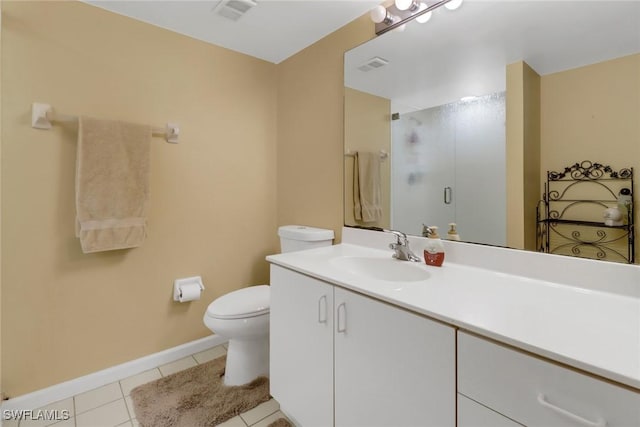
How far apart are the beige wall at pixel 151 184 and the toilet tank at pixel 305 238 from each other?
114 millimetres

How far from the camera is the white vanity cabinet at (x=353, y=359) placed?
831mm

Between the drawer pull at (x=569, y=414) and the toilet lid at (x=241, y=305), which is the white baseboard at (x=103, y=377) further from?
the drawer pull at (x=569, y=414)

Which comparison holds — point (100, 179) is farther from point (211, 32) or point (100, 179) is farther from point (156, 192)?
point (211, 32)

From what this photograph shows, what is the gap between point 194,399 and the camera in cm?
158

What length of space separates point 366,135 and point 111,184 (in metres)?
1.43

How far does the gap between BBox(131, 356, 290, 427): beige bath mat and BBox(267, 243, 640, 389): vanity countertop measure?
33.8 inches

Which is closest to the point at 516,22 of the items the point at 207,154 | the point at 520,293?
the point at 520,293

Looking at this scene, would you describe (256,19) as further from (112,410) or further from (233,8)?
(112,410)

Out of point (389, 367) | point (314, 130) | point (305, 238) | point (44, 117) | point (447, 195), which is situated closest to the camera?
point (389, 367)

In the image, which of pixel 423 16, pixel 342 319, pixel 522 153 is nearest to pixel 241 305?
pixel 342 319

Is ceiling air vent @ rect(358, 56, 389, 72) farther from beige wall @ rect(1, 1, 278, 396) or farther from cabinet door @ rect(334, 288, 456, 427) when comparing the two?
cabinet door @ rect(334, 288, 456, 427)

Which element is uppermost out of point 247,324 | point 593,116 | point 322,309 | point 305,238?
point 593,116

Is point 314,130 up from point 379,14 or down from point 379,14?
down

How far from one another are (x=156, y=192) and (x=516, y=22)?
199 centimetres
